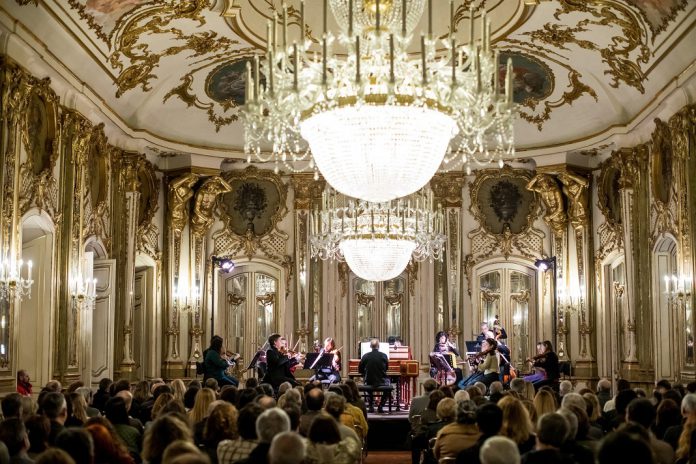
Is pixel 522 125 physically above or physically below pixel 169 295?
above

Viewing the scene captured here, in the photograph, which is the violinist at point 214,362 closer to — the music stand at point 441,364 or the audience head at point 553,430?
the music stand at point 441,364

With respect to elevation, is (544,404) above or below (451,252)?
below

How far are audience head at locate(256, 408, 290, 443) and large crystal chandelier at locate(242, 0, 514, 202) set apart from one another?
3.79 meters

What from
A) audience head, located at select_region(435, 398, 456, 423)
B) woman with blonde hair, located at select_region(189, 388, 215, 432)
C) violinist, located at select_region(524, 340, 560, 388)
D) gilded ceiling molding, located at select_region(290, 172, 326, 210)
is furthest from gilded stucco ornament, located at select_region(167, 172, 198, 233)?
audience head, located at select_region(435, 398, 456, 423)

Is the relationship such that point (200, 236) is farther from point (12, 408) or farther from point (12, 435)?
point (12, 435)

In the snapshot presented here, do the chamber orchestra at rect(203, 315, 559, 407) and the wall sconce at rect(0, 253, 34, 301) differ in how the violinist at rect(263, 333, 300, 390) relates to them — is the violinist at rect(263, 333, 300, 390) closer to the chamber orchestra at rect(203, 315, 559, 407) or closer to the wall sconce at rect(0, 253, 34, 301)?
the chamber orchestra at rect(203, 315, 559, 407)

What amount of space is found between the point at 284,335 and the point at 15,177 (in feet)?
30.9

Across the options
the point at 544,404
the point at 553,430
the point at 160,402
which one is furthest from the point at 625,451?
the point at 160,402

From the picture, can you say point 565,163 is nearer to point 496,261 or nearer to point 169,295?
point 496,261

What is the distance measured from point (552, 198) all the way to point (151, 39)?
9.41 meters

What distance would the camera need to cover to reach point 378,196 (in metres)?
10.5

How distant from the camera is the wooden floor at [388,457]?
14445 millimetres

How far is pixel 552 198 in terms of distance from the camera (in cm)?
2067

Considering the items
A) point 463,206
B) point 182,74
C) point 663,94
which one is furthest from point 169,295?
point 663,94
